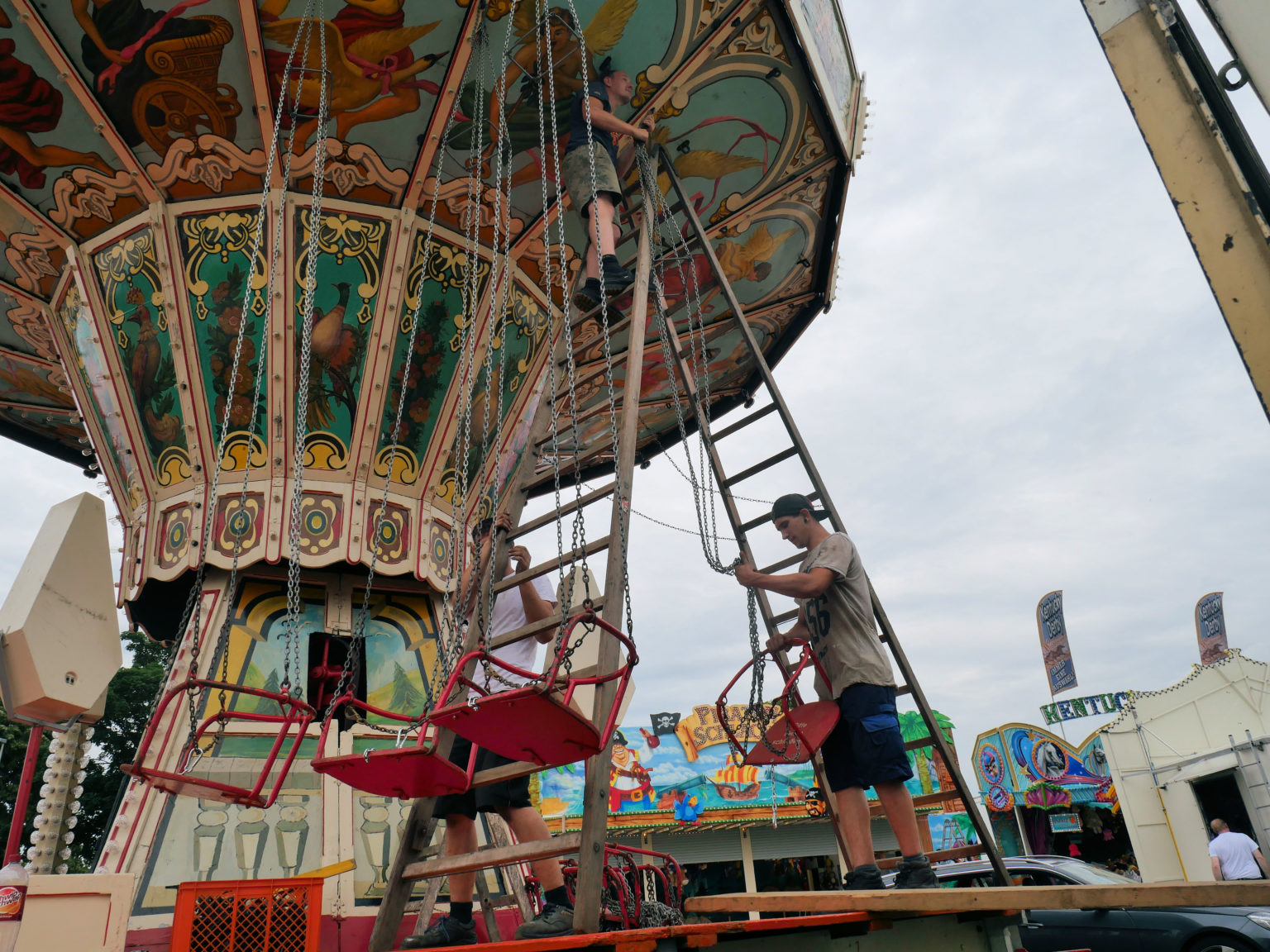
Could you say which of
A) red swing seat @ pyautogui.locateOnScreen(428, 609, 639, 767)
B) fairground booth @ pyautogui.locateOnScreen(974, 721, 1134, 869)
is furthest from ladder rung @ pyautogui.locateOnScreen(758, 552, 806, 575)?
fairground booth @ pyautogui.locateOnScreen(974, 721, 1134, 869)

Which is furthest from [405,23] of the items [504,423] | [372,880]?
[372,880]

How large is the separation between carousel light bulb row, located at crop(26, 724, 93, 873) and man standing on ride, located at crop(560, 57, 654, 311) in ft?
17.0

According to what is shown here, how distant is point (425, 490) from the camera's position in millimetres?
6844

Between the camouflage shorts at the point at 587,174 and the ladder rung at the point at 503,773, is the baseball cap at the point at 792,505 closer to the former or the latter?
the ladder rung at the point at 503,773

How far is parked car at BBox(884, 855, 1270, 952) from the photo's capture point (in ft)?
23.9

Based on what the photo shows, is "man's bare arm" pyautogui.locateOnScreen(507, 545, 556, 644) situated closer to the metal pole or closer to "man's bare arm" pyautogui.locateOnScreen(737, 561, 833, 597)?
"man's bare arm" pyautogui.locateOnScreen(737, 561, 833, 597)

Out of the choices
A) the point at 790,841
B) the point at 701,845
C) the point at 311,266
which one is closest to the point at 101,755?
the point at 701,845

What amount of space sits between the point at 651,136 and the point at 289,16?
243 centimetres

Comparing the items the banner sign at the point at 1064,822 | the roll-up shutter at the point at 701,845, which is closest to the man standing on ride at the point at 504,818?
the roll-up shutter at the point at 701,845

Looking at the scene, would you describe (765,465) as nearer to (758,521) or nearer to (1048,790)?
(758,521)

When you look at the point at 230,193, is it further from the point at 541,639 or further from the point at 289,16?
the point at 541,639

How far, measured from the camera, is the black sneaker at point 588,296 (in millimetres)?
4816

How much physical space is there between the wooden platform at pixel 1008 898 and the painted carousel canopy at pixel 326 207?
4131 millimetres

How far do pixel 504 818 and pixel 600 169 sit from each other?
371cm
